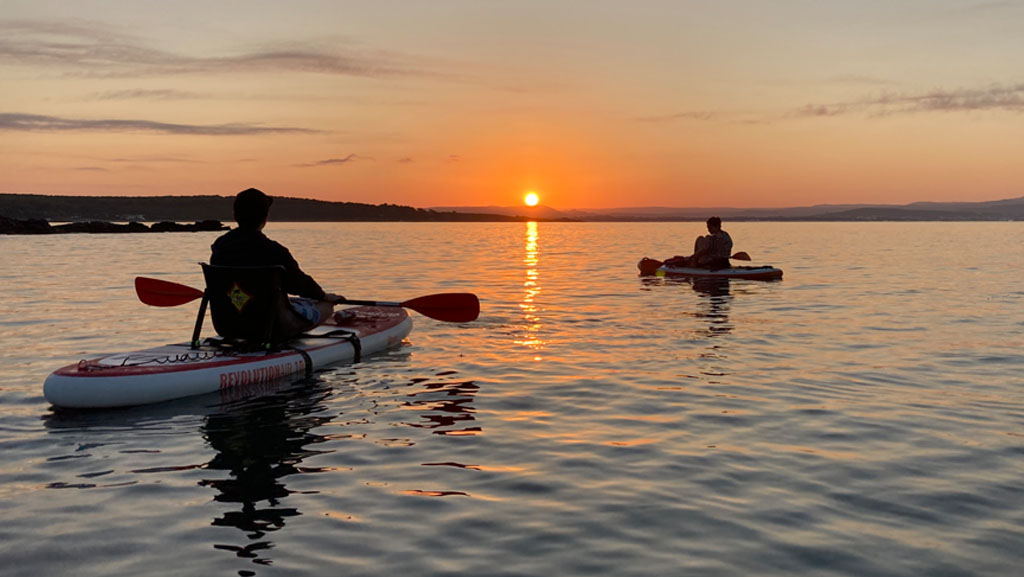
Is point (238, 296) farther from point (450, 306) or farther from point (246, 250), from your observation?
point (450, 306)

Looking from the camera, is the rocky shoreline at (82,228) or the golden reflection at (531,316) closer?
the golden reflection at (531,316)

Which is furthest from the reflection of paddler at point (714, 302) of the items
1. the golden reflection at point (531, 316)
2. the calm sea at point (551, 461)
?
the golden reflection at point (531, 316)

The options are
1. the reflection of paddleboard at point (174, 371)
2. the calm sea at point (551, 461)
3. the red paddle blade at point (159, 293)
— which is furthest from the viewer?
the red paddle blade at point (159, 293)

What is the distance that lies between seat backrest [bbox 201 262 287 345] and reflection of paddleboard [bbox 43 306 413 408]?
274mm

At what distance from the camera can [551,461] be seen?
6.81m

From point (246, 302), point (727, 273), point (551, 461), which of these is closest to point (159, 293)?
point (246, 302)

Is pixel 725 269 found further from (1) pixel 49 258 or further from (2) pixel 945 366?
(1) pixel 49 258

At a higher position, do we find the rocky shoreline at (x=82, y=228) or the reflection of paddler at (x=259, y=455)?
the rocky shoreline at (x=82, y=228)

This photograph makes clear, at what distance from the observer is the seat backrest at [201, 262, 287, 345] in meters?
9.28

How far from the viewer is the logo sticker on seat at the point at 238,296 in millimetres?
9421

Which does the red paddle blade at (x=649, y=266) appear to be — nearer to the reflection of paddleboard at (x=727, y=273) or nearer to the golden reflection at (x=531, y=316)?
the reflection of paddleboard at (x=727, y=273)

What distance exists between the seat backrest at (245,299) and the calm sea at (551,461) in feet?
3.11

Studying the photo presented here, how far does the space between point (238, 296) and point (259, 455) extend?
9.47ft

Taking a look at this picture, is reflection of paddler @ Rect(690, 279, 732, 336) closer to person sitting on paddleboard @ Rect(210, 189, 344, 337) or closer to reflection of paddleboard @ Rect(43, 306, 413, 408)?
reflection of paddleboard @ Rect(43, 306, 413, 408)
